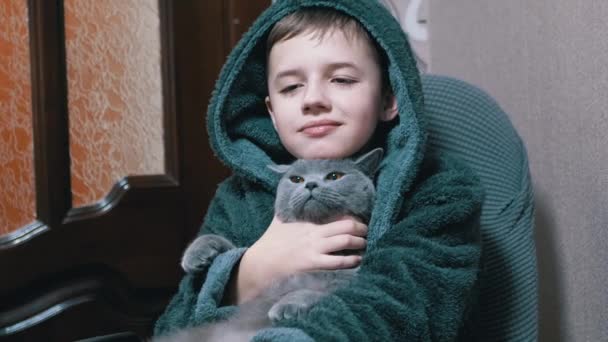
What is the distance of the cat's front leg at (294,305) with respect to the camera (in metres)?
0.68

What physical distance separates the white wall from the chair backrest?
10 centimetres

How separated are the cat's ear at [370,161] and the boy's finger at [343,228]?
0.09 meters

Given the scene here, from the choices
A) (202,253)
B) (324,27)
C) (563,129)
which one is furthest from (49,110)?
(563,129)

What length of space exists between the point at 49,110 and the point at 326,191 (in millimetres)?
793

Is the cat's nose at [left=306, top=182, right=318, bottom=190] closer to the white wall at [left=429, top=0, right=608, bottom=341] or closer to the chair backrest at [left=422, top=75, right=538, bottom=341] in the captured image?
the chair backrest at [left=422, top=75, right=538, bottom=341]

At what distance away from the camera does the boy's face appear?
0.83 m

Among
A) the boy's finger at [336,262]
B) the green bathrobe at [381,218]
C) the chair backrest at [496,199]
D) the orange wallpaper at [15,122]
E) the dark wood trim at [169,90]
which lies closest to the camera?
the green bathrobe at [381,218]

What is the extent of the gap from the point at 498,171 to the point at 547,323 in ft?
1.31

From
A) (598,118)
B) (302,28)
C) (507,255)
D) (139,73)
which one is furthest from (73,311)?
(598,118)

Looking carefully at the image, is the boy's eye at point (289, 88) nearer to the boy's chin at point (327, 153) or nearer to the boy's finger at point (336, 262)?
the boy's chin at point (327, 153)

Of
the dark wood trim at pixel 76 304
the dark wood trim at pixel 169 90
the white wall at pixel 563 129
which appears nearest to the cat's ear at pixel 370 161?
the white wall at pixel 563 129

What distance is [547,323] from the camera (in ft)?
3.60

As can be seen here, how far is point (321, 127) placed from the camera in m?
0.84

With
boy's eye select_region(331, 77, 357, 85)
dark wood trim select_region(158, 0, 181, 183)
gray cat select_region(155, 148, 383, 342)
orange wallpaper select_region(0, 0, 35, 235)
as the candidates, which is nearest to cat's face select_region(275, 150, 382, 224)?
gray cat select_region(155, 148, 383, 342)
